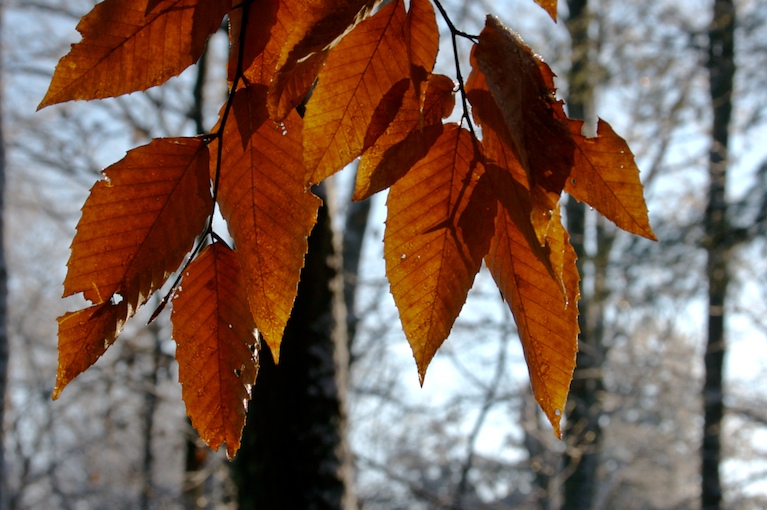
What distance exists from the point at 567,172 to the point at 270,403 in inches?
76.6

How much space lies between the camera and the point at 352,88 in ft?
1.78

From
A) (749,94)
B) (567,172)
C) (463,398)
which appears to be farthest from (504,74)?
(749,94)

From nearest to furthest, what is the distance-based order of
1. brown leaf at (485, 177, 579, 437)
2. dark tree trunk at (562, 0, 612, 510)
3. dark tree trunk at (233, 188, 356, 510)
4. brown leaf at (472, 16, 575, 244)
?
brown leaf at (472, 16, 575, 244) → brown leaf at (485, 177, 579, 437) → dark tree trunk at (233, 188, 356, 510) → dark tree trunk at (562, 0, 612, 510)

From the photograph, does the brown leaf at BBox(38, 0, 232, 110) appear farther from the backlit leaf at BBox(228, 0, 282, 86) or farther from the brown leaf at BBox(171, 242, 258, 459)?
the brown leaf at BBox(171, 242, 258, 459)

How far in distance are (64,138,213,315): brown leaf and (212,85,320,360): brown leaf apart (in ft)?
0.09

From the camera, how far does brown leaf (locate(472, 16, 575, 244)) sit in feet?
1.46

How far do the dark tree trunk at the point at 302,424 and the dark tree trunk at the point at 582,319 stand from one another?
4124mm

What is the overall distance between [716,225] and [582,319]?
1.61 meters

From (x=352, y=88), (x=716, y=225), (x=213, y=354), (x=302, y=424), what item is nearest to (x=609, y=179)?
(x=352, y=88)

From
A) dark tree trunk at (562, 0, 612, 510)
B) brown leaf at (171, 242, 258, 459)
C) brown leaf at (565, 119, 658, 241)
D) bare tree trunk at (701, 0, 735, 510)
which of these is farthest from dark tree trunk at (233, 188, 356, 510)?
bare tree trunk at (701, 0, 735, 510)

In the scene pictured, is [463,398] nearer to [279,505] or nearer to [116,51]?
[279,505]

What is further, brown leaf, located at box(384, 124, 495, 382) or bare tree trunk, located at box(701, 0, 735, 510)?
bare tree trunk, located at box(701, 0, 735, 510)

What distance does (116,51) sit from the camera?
559 millimetres

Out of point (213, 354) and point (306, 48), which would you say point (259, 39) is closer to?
point (306, 48)
